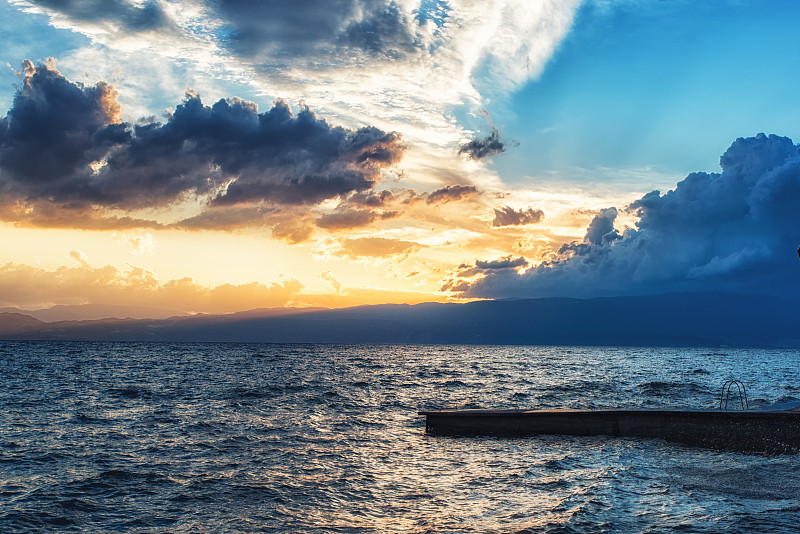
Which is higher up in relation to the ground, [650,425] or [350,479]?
[650,425]

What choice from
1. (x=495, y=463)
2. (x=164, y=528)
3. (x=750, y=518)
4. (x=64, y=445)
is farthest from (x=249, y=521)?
(x=64, y=445)

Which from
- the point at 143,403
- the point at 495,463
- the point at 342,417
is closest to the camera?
the point at 495,463

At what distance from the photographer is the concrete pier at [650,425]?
82.3 feet

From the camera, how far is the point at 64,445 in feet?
91.9

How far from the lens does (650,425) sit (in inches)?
1136

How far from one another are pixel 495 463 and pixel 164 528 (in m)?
14.0

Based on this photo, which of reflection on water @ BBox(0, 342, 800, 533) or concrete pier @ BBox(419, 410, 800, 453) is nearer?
reflection on water @ BBox(0, 342, 800, 533)

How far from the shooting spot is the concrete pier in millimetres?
25078

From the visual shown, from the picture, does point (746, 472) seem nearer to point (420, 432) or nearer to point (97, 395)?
point (420, 432)

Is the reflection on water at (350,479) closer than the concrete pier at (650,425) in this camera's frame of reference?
Yes

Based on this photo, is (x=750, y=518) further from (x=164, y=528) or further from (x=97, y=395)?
(x=97, y=395)

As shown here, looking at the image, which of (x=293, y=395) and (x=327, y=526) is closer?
(x=327, y=526)

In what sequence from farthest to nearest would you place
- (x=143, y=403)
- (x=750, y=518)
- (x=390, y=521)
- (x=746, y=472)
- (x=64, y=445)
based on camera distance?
1. (x=143, y=403)
2. (x=64, y=445)
3. (x=746, y=472)
4. (x=390, y=521)
5. (x=750, y=518)

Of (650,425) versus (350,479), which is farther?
(650,425)
